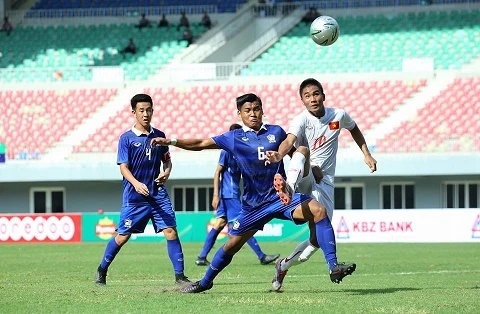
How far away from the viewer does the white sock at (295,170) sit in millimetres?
11016

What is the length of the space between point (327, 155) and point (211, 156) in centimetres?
2400

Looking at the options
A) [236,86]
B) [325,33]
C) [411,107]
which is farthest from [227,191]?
[236,86]

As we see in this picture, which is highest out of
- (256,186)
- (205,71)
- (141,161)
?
(205,71)

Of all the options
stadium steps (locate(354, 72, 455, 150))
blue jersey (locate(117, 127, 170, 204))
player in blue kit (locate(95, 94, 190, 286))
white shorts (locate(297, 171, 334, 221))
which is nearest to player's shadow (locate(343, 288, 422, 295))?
white shorts (locate(297, 171, 334, 221))

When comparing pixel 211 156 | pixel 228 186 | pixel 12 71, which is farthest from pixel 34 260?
pixel 12 71

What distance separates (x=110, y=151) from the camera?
37281 mm

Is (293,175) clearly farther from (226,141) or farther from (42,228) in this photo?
(42,228)

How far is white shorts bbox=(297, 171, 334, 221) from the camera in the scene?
11.9 metres

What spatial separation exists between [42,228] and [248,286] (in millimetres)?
18754

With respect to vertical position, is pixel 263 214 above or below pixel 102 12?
below

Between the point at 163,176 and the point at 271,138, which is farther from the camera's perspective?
the point at 163,176

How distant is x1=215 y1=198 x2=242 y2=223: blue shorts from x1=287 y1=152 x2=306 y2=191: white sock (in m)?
6.77

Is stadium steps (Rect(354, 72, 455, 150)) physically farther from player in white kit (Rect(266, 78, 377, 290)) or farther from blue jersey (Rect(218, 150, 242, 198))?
player in white kit (Rect(266, 78, 377, 290))

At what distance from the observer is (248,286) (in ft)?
42.9
